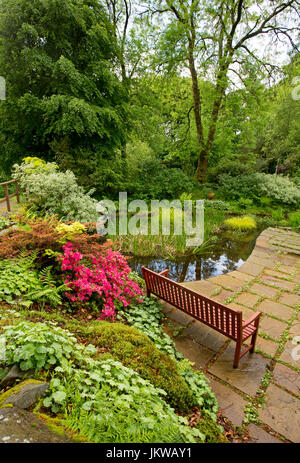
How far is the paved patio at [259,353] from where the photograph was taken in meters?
2.01

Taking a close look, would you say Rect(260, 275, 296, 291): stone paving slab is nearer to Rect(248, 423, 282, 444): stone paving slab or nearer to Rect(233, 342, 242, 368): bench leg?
Rect(233, 342, 242, 368): bench leg

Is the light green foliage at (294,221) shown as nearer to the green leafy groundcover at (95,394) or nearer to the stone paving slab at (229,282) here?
the stone paving slab at (229,282)

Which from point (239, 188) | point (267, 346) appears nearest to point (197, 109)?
point (239, 188)

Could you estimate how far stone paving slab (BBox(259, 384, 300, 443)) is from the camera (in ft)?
6.23

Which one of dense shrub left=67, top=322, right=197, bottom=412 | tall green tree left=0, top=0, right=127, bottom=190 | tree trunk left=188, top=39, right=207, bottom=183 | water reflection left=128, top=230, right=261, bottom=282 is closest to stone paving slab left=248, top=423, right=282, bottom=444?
dense shrub left=67, top=322, right=197, bottom=412

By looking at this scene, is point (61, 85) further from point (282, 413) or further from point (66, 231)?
point (282, 413)

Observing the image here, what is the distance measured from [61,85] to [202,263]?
6.76 m

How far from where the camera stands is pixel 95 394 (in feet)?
4.54

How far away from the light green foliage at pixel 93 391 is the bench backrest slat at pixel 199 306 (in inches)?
→ 43.4

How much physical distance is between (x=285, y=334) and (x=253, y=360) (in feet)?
2.41

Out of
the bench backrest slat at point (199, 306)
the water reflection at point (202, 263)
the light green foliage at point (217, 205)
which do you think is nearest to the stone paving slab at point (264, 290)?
the water reflection at point (202, 263)

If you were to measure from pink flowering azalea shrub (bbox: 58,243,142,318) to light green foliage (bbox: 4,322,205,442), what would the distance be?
1.14 meters

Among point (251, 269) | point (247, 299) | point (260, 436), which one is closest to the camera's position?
point (260, 436)
